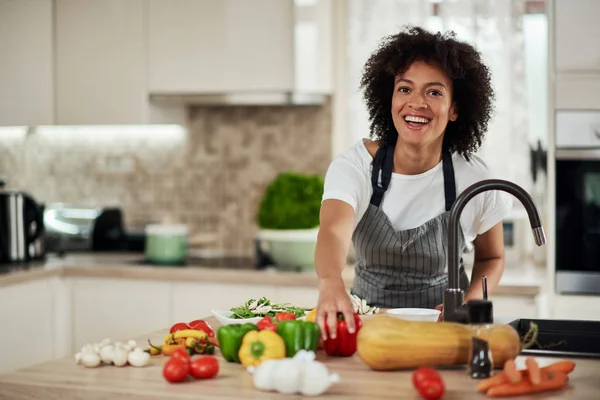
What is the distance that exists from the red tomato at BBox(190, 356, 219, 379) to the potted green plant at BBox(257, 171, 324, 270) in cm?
200

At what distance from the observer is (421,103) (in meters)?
2.34

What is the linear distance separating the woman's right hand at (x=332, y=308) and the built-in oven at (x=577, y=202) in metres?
1.59

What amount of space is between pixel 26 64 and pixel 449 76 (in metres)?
2.41

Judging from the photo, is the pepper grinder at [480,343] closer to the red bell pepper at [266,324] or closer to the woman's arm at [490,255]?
the red bell pepper at [266,324]

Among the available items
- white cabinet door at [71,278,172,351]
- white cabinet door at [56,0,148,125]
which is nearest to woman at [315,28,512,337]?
white cabinet door at [71,278,172,351]

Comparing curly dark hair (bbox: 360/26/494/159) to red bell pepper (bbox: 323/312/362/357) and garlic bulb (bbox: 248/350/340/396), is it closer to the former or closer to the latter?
red bell pepper (bbox: 323/312/362/357)

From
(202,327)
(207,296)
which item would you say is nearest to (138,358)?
(202,327)

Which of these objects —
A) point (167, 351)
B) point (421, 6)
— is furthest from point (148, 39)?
point (167, 351)

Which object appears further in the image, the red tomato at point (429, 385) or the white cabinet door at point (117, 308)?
the white cabinet door at point (117, 308)

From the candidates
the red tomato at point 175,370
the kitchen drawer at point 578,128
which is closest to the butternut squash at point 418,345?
the red tomato at point 175,370

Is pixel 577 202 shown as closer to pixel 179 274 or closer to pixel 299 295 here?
pixel 299 295

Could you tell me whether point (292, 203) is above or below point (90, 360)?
above

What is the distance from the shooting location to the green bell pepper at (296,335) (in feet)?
5.66

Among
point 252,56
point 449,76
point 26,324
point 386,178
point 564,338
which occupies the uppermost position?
point 252,56
